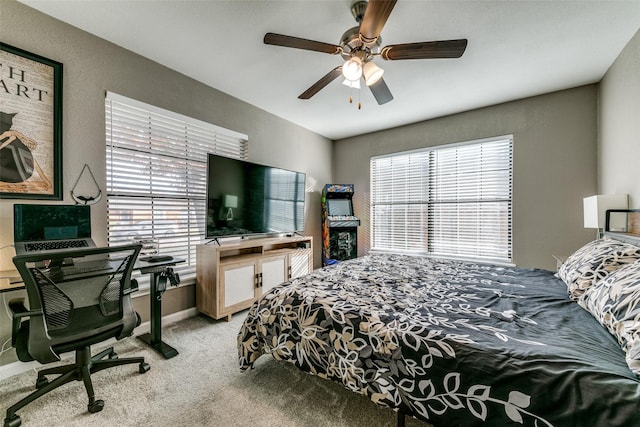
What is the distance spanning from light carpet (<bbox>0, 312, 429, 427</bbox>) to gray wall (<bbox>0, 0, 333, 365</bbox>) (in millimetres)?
696

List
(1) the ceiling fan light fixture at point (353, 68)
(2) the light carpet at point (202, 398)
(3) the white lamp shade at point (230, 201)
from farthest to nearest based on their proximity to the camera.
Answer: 1. (3) the white lamp shade at point (230, 201)
2. (1) the ceiling fan light fixture at point (353, 68)
3. (2) the light carpet at point (202, 398)

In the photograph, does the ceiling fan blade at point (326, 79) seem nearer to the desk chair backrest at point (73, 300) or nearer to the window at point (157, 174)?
the window at point (157, 174)

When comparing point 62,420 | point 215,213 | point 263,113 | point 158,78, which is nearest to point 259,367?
point 62,420

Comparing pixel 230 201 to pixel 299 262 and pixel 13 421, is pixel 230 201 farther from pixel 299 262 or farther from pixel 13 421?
pixel 13 421

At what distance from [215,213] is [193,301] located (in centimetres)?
103

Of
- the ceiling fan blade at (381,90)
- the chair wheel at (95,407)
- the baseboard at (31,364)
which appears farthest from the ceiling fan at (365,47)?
the baseboard at (31,364)

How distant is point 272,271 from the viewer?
3188mm

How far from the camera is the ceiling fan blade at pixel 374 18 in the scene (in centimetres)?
132

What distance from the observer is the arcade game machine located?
4.36 m

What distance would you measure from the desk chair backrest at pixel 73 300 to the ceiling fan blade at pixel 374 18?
6.36ft

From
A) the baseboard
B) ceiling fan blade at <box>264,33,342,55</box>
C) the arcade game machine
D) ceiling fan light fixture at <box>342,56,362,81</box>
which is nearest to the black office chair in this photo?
the baseboard

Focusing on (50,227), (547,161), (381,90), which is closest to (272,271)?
(50,227)

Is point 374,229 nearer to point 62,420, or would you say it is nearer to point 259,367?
point 259,367

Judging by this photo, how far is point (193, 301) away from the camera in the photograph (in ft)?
9.32
